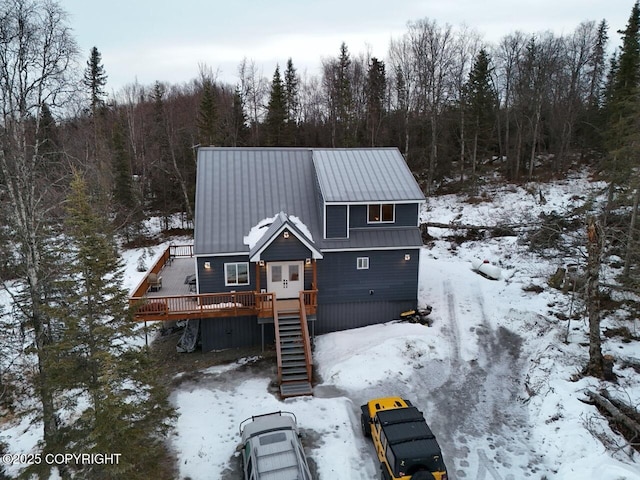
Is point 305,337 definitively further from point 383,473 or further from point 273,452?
point 383,473

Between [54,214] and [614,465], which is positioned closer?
[614,465]

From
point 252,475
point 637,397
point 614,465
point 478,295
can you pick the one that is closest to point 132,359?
point 252,475

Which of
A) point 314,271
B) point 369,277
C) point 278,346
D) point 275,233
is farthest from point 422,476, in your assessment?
point 275,233

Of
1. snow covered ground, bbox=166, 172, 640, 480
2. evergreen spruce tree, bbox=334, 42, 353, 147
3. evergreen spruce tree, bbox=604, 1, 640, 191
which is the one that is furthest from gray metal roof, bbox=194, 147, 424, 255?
evergreen spruce tree, bbox=334, 42, 353, 147

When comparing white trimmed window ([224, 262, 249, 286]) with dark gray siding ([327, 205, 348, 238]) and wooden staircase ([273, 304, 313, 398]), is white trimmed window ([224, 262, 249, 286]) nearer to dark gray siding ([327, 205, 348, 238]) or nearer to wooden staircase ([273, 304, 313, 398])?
wooden staircase ([273, 304, 313, 398])

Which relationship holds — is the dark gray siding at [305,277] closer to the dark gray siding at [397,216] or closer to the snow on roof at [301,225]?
the snow on roof at [301,225]

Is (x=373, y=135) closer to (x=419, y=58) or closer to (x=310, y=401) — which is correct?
(x=419, y=58)
